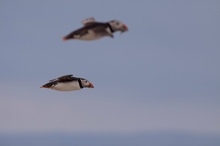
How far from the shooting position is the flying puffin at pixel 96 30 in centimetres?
995

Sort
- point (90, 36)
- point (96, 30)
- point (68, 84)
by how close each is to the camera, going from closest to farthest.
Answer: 1. point (96, 30)
2. point (90, 36)
3. point (68, 84)

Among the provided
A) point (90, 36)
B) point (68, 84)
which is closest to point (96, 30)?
point (90, 36)

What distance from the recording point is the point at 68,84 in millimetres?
11961

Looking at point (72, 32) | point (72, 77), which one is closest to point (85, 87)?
point (72, 77)

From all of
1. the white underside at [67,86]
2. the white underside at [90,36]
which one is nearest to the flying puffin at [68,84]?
the white underside at [67,86]

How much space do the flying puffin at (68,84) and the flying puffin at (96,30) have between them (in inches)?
69.2

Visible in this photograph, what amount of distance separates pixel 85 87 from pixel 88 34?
2.09m

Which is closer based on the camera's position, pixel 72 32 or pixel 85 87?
pixel 72 32

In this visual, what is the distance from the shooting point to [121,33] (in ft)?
32.6

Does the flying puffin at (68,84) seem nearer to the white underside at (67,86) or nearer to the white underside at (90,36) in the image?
the white underside at (67,86)

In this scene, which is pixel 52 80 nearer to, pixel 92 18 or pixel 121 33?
pixel 92 18

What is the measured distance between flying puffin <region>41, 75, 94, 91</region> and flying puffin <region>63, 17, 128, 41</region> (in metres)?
1.76

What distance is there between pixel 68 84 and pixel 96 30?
2350 millimetres

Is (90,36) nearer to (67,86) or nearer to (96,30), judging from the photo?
(96,30)
